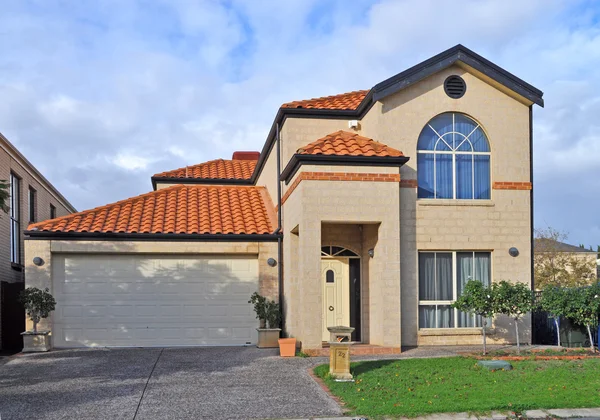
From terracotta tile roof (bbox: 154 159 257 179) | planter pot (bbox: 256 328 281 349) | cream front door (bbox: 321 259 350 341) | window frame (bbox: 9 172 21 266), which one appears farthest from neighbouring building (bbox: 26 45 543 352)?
terracotta tile roof (bbox: 154 159 257 179)

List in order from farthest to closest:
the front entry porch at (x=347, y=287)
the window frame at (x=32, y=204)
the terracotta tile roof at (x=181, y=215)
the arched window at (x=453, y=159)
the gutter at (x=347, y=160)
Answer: the window frame at (x=32, y=204)
the terracotta tile roof at (x=181, y=215)
the arched window at (x=453, y=159)
the gutter at (x=347, y=160)
the front entry porch at (x=347, y=287)

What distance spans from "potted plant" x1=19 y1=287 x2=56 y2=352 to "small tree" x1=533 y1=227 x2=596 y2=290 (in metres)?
29.1

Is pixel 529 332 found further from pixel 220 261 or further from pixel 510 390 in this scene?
pixel 220 261

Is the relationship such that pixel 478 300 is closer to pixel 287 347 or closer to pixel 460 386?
pixel 460 386

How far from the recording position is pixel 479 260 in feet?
56.2

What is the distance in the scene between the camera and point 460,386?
11.1 metres

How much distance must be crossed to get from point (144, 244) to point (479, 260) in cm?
862

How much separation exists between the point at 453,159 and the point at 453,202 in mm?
1117

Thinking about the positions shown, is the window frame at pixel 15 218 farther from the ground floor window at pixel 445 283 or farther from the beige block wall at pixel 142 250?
the ground floor window at pixel 445 283

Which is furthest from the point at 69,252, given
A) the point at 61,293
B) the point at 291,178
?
the point at 291,178

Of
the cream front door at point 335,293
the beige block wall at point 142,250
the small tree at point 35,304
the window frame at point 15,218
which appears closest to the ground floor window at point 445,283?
the cream front door at point 335,293

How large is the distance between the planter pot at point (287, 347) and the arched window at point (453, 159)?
4887 mm

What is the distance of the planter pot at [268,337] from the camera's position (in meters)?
17.1

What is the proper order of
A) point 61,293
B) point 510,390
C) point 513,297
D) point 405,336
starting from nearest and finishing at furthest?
point 510,390
point 513,297
point 405,336
point 61,293
